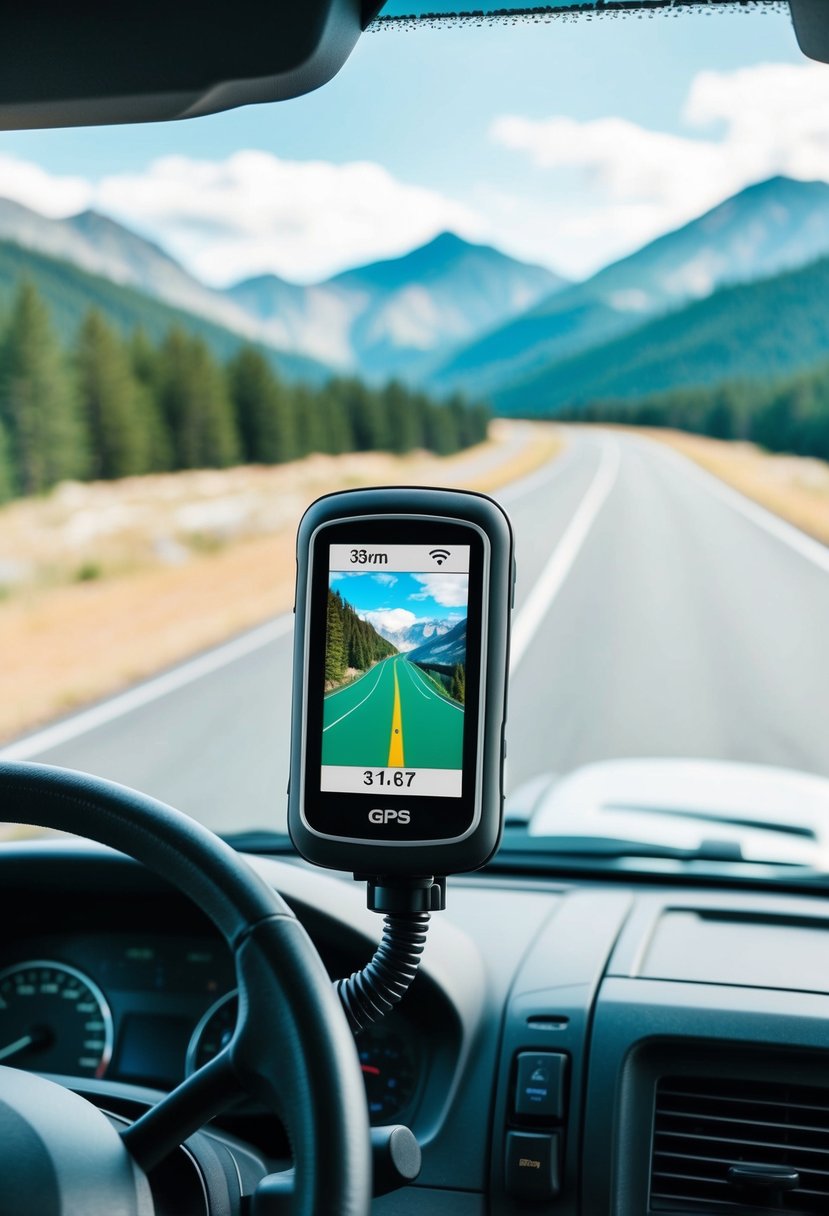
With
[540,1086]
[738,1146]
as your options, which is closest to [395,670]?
[540,1086]

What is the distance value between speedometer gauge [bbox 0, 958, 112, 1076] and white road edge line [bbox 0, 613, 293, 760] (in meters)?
2.27

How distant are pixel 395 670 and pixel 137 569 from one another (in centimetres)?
715

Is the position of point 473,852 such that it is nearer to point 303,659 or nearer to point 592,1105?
point 303,659

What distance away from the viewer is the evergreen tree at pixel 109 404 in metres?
10.2

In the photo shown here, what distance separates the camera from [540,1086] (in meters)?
2.21

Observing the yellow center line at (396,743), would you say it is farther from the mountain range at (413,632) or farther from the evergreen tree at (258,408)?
the evergreen tree at (258,408)

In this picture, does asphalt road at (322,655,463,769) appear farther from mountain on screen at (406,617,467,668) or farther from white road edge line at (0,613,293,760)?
white road edge line at (0,613,293,760)

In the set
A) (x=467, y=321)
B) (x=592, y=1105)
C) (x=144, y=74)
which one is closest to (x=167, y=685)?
(x=467, y=321)

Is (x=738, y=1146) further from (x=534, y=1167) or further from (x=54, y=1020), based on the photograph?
(x=54, y=1020)

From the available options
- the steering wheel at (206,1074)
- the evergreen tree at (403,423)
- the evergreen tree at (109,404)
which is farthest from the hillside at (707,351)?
the evergreen tree at (109,404)

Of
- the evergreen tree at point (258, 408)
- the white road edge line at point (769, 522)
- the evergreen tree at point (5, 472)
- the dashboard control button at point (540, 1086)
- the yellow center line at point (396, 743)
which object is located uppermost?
the evergreen tree at point (258, 408)

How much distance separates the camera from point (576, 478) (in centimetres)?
652

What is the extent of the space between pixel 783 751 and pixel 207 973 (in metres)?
2.51

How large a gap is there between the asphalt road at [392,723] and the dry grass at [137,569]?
3258mm
